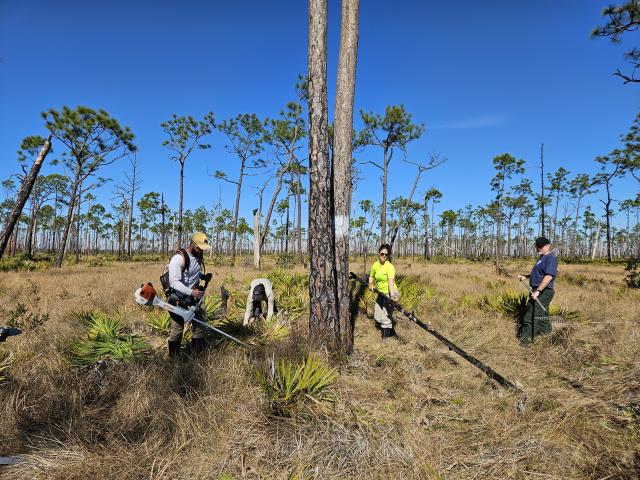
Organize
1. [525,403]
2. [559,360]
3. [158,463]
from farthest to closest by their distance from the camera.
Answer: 1. [559,360]
2. [525,403]
3. [158,463]

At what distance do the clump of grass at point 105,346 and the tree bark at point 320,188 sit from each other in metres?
2.59

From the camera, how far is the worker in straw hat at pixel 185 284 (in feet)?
14.4

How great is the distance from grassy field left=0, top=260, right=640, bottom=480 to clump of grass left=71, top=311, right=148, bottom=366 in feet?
0.42

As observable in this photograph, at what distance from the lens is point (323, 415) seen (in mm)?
3277

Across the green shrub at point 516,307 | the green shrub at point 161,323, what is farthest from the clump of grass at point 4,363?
the green shrub at point 516,307

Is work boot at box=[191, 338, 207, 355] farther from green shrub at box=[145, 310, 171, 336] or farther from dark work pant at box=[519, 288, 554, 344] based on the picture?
dark work pant at box=[519, 288, 554, 344]

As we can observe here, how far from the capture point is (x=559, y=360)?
5141mm

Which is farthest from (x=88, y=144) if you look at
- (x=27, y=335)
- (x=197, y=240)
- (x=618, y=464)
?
(x=618, y=464)

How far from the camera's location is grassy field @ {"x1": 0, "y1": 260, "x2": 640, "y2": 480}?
105 inches

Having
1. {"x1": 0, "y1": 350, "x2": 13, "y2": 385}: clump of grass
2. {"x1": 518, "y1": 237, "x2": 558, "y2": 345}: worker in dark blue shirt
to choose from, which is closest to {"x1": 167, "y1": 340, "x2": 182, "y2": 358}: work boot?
{"x1": 0, "y1": 350, "x2": 13, "y2": 385}: clump of grass

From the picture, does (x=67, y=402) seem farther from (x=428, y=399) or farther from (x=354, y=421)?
(x=428, y=399)

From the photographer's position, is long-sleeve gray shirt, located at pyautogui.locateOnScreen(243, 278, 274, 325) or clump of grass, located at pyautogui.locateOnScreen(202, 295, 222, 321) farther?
clump of grass, located at pyautogui.locateOnScreen(202, 295, 222, 321)

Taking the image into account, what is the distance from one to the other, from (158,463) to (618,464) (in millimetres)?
3718

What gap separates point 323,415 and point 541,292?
4811 mm
